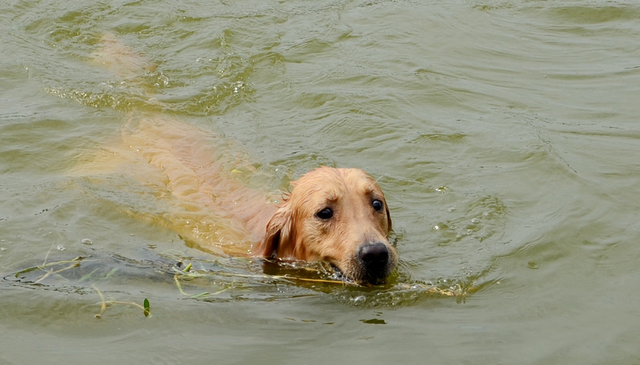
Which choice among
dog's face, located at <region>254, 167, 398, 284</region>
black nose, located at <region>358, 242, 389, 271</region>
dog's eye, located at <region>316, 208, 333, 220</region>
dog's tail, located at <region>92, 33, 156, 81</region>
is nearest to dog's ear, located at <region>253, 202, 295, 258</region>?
dog's face, located at <region>254, 167, 398, 284</region>

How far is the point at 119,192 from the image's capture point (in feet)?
25.6

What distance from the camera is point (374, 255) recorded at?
5793 mm

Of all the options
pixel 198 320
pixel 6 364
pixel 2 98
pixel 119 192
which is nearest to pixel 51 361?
pixel 6 364

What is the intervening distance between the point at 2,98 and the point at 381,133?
450 cm

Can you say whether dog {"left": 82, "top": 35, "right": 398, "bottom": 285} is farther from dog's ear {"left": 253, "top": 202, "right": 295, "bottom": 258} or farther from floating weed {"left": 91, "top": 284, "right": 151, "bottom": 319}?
floating weed {"left": 91, "top": 284, "right": 151, "bottom": 319}

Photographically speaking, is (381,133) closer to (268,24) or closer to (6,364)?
(268,24)

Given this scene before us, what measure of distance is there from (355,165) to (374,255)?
294 centimetres

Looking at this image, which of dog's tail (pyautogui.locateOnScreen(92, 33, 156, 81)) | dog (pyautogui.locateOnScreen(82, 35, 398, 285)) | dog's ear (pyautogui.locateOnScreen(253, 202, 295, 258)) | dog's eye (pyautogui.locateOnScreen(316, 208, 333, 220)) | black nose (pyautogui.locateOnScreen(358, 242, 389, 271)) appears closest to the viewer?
black nose (pyautogui.locateOnScreen(358, 242, 389, 271))

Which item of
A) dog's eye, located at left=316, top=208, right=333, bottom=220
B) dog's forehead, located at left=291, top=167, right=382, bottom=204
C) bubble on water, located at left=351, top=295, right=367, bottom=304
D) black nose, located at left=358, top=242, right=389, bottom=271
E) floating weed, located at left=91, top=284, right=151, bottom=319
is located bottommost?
bubble on water, located at left=351, top=295, right=367, bottom=304

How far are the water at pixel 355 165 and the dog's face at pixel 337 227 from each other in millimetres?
247

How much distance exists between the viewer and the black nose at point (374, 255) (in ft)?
19.0

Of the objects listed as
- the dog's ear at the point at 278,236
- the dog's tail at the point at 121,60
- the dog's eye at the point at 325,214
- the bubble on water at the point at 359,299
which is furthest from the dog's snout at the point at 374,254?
the dog's tail at the point at 121,60

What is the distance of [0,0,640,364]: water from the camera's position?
5223 millimetres

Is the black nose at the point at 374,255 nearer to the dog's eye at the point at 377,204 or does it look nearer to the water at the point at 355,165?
the water at the point at 355,165
